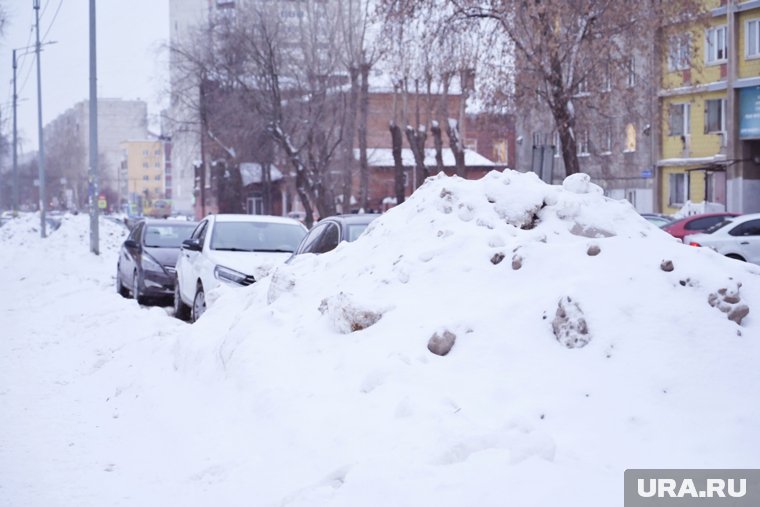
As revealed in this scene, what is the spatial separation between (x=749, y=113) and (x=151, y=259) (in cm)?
2662

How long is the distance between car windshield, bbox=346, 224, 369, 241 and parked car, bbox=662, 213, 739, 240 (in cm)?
1407

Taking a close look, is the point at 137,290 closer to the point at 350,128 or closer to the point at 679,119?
the point at 350,128

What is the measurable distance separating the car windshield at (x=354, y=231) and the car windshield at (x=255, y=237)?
248cm

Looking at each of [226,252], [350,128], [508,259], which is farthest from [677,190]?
[508,259]

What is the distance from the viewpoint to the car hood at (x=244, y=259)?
13797mm

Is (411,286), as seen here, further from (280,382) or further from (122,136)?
(122,136)

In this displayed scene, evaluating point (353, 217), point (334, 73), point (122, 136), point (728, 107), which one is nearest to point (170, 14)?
point (122, 136)

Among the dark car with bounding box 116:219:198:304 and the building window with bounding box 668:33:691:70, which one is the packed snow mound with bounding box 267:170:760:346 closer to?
the dark car with bounding box 116:219:198:304

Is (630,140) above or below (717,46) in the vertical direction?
below

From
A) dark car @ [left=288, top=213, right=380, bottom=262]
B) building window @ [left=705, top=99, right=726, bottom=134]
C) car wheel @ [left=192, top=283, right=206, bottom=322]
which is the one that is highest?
building window @ [left=705, top=99, right=726, bottom=134]

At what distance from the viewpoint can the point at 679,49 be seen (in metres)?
22.9

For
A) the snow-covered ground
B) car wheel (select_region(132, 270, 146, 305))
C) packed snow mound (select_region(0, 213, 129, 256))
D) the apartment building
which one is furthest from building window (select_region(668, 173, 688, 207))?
the apartment building

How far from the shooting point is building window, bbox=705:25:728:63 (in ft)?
126

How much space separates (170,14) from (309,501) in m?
117
